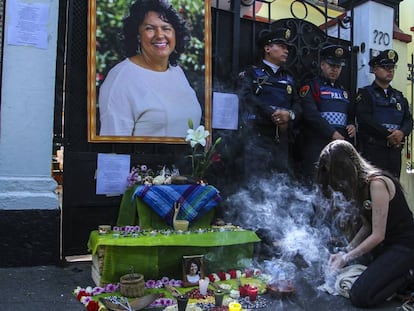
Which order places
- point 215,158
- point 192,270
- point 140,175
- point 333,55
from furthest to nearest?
1. point 333,55
2. point 215,158
3. point 140,175
4. point 192,270

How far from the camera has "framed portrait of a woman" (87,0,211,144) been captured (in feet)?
16.6

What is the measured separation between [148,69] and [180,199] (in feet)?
5.61

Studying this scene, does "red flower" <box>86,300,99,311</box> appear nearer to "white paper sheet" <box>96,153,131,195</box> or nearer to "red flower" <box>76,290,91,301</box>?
"red flower" <box>76,290,91,301</box>

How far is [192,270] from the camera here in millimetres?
4215

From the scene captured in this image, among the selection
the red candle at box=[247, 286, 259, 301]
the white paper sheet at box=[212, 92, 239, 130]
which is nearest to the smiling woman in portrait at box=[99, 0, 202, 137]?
the white paper sheet at box=[212, 92, 239, 130]

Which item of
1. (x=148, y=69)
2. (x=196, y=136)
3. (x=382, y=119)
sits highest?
(x=148, y=69)

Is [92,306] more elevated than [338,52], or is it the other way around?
[338,52]

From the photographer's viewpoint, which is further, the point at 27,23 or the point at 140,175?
the point at 140,175

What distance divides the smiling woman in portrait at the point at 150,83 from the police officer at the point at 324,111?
146 centimetres

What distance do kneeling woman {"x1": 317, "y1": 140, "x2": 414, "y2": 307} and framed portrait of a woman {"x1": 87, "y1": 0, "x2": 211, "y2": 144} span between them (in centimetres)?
205

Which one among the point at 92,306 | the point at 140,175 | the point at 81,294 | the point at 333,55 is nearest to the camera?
the point at 92,306

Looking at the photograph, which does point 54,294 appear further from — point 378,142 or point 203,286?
point 378,142

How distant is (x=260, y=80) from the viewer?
18.5 ft

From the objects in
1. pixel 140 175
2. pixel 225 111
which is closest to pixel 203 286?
pixel 140 175
